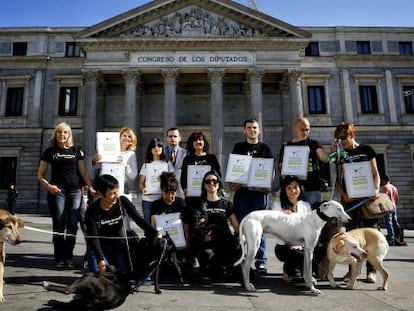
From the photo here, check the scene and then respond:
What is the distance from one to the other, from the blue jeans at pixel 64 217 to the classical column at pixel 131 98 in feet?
65.2

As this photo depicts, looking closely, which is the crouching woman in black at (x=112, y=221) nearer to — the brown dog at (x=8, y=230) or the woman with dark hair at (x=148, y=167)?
the brown dog at (x=8, y=230)

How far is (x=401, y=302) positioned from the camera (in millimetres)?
4797

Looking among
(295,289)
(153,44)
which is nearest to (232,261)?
(295,289)

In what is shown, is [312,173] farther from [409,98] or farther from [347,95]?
[409,98]

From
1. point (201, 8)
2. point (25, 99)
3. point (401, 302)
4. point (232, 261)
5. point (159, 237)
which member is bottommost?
point (401, 302)

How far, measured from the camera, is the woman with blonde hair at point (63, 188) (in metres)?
6.95

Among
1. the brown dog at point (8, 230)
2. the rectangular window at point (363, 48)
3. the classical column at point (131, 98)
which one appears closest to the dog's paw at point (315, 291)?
the brown dog at point (8, 230)

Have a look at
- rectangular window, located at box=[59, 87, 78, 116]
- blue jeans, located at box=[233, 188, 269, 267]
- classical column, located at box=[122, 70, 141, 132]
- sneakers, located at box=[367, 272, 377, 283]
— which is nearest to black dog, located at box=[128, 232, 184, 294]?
blue jeans, located at box=[233, 188, 269, 267]

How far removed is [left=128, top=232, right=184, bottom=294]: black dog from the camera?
5230mm

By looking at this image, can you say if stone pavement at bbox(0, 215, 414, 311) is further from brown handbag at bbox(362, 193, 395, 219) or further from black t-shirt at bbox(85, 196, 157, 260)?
brown handbag at bbox(362, 193, 395, 219)

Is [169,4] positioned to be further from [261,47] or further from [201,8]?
[261,47]

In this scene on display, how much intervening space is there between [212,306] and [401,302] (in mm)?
2515

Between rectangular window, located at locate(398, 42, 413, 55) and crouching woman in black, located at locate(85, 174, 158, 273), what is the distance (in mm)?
34813

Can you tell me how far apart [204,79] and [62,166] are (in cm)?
2545
